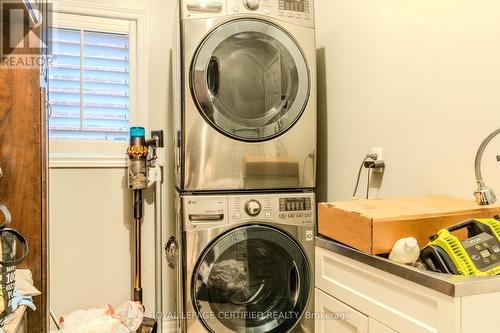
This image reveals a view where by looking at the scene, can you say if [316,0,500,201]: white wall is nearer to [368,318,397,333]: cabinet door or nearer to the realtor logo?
[368,318,397,333]: cabinet door

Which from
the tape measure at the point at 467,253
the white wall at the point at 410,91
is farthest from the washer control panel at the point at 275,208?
the tape measure at the point at 467,253

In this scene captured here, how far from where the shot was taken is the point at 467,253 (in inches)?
35.9

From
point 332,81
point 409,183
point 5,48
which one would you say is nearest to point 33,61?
point 5,48

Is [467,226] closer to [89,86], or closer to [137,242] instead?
[137,242]

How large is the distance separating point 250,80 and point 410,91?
738mm

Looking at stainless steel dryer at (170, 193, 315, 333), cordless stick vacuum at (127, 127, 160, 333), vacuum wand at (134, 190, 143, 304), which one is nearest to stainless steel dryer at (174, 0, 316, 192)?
stainless steel dryer at (170, 193, 315, 333)

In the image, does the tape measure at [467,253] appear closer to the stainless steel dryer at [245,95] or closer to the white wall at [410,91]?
the white wall at [410,91]

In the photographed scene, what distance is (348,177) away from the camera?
1.91 m

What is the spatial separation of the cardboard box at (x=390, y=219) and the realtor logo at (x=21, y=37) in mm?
1278

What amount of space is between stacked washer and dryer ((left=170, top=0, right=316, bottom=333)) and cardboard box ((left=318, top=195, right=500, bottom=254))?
Answer: 585 mm

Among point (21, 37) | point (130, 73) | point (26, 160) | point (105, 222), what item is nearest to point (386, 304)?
point (26, 160)

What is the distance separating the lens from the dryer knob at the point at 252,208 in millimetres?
1763

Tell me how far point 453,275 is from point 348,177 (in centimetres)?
107

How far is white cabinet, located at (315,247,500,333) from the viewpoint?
0.80 m
